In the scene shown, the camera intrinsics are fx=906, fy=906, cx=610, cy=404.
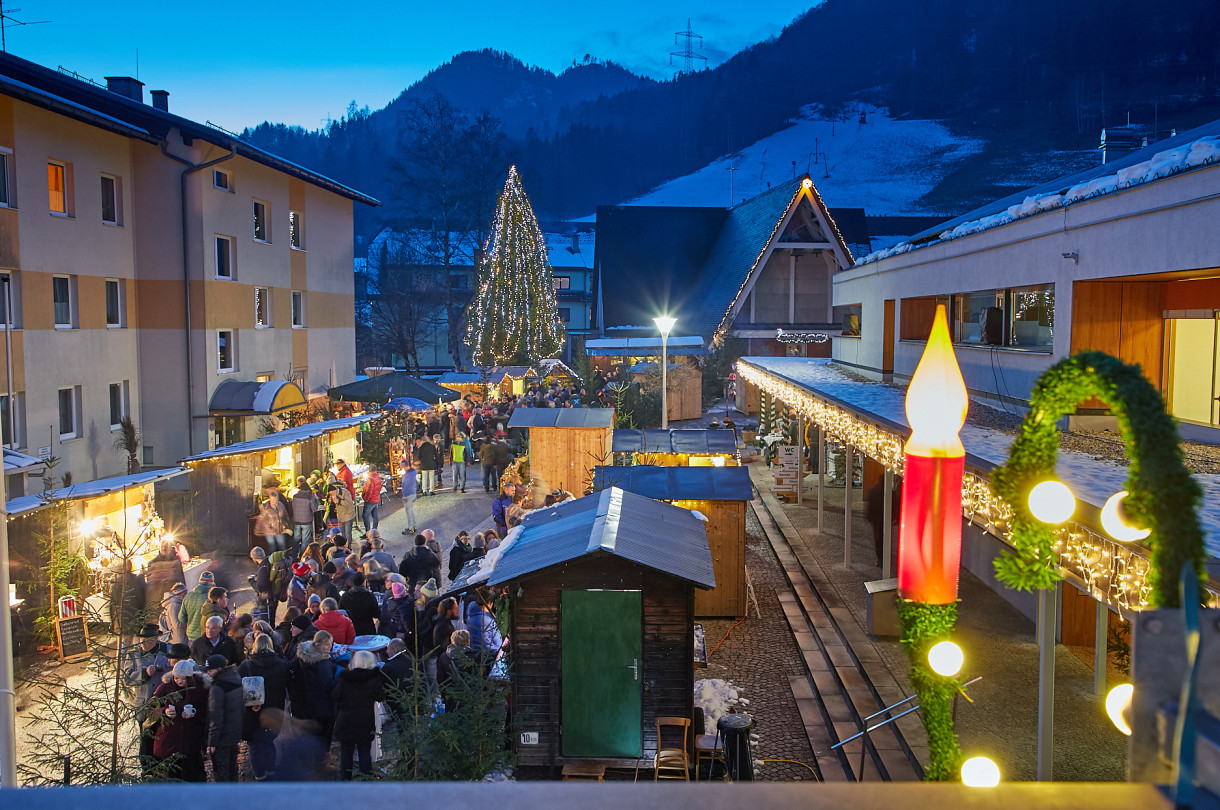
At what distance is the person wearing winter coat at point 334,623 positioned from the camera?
9.32 m

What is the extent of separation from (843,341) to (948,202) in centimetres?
7337

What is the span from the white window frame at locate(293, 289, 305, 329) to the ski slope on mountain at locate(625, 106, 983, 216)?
52492 millimetres

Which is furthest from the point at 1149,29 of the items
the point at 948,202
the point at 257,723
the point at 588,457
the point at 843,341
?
the point at 257,723

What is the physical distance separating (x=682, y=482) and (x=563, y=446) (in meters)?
5.85

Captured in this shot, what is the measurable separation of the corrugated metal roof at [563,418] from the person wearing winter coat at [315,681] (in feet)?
34.6

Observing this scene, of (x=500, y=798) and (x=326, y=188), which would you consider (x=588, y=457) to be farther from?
(x=500, y=798)

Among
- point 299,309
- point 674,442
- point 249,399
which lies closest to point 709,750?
point 674,442

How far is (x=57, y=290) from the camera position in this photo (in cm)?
1877

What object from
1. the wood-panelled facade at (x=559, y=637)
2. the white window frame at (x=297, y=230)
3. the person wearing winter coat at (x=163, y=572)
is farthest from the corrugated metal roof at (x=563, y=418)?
the white window frame at (x=297, y=230)

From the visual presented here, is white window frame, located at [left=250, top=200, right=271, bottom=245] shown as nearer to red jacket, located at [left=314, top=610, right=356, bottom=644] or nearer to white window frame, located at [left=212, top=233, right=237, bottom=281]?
white window frame, located at [left=212, top=233, right=237, bottom=281]

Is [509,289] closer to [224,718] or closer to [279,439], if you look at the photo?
[279,439]

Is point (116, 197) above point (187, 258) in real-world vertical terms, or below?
above

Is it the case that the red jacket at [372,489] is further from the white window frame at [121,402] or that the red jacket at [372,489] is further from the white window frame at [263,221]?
the white window frame at [263,221]

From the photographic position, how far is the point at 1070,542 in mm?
5609
